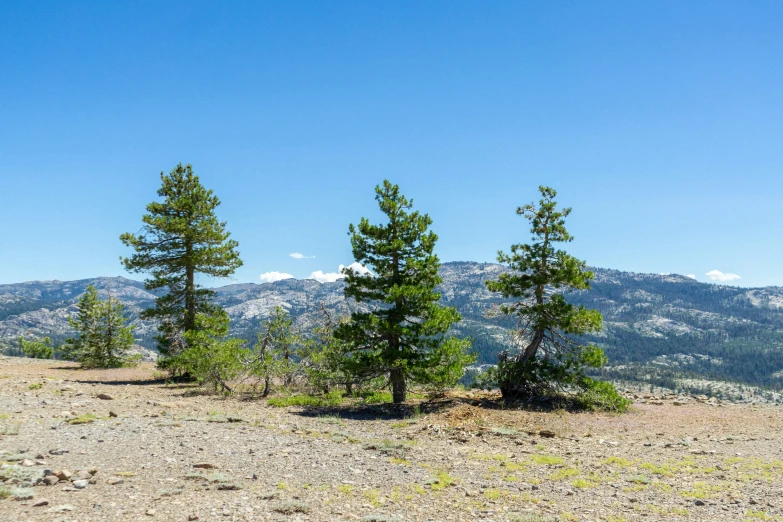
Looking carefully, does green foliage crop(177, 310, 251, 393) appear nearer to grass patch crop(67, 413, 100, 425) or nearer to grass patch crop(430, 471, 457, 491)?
grass patch crop(67, 413, 100, 425)

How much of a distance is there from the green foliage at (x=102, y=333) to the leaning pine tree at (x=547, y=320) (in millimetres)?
36338

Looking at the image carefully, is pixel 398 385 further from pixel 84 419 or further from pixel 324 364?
pixel 84 419

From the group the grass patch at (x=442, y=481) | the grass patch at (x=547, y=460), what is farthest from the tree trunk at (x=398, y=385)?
the grass patch at (x=442, y=481)

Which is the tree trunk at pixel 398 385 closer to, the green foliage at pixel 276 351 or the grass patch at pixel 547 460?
the green foliage at pixel 276 351

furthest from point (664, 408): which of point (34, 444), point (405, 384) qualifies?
point (34, 444)

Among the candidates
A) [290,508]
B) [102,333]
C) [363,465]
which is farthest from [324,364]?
[102,333]

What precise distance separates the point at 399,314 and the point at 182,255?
1687 centimetres

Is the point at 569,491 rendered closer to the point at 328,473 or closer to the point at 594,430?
the point at 328,473

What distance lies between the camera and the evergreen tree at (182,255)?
29.1m

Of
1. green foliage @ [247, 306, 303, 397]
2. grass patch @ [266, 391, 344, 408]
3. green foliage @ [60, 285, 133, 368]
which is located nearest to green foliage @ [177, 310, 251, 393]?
green foliage @ [247, 306, 303, 397]

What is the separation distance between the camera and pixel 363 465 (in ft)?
36.8

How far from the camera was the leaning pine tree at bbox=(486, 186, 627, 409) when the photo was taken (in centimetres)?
2300

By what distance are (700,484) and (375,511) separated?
775 cm

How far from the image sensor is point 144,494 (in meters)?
8.14
